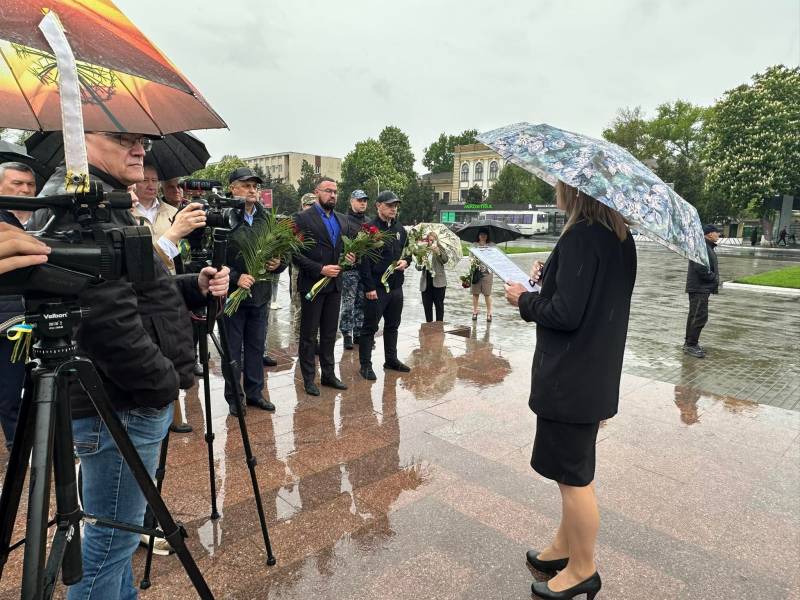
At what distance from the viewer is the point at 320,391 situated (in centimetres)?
543

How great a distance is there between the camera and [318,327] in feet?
18.6

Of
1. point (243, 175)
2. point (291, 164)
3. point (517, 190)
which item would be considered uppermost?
point (291, 164)

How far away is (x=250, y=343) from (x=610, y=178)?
12.5ft

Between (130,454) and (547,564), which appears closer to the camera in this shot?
(130,454)

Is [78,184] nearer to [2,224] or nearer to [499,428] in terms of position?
[2,224]

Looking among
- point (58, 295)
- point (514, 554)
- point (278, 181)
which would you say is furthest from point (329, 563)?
point (278, 181)

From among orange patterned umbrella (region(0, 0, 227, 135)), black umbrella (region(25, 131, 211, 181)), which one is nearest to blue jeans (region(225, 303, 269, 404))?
A: black umbrella (region(25, 131, 211, 181))

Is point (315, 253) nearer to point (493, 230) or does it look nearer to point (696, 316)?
point (493, 230)

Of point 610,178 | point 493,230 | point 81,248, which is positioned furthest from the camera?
point 493,230

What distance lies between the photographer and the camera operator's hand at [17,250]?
1144 millimetres

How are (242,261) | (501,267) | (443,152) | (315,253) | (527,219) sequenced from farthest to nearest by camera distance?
(443,152)
(527,219)
(315,253)
(242,261)
(501,267)

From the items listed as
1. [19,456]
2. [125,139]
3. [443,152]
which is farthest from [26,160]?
[443,152]

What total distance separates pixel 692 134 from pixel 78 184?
7130 centimetres

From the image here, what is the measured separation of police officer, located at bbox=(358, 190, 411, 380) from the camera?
596cm
